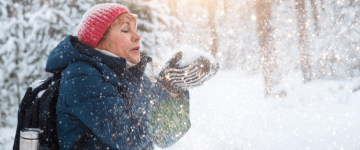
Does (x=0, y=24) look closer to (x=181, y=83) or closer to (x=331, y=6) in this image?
(x=181, y=83)

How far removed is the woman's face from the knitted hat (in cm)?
5

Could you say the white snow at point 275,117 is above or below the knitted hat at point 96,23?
below

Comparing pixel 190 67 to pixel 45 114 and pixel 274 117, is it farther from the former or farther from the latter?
pixel 274 117

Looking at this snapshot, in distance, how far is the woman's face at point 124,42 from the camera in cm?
136

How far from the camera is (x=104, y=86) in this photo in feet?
3.48

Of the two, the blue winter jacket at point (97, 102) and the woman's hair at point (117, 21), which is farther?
the woman's hair at point (117, 21)

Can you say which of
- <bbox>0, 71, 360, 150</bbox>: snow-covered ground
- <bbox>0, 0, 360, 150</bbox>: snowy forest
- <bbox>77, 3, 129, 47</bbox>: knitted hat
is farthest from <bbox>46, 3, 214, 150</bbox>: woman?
<bbox>0, 71, 360, 150</bbox>: snow-covered ground

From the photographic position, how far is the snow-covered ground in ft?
15.3

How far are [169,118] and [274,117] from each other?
671 centimetres

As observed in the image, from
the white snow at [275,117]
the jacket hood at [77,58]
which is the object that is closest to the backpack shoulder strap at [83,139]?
the jacket hood at [77,58]

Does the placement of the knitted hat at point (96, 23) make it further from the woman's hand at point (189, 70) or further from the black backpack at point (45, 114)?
the woman's hand at point (189, 70)

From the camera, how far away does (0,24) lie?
3363mm

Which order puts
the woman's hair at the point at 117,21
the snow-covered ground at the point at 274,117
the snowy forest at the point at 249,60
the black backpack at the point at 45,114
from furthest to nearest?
1. the snow-covered ground at the point at 274,117
2. the snowy forest at the point at 249,60
3. the woman's hair at the point at 117,21
4. the black backpack at the point at 45,114

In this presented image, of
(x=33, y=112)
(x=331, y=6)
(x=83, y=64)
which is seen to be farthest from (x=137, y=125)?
(x=331, y=6)
